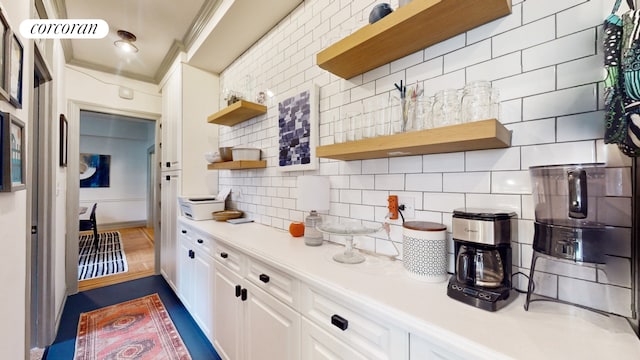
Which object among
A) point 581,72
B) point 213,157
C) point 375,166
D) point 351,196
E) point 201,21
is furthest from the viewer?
point 213,157

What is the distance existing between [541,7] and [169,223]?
140 inches

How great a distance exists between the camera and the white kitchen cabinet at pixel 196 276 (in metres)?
1.97

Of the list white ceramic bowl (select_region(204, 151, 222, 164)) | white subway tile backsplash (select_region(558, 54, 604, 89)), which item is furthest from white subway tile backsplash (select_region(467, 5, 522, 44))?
white ceramic bowl (select_region(204, 151, 222, 164))

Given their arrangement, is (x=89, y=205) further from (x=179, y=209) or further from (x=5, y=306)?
(x=5, y=306)

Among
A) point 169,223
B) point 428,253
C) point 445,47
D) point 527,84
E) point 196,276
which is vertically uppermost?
point 445,47

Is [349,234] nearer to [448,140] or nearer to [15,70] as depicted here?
[448,140]

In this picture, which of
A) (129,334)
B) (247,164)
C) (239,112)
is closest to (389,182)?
(247,164)

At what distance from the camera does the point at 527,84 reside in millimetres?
915

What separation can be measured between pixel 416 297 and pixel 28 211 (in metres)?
1.89

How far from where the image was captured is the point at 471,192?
1.04 meters

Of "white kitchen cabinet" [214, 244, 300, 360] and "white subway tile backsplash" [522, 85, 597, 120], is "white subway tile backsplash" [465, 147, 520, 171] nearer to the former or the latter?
"white subway tile backsplash" [522, 85, 597, 120]

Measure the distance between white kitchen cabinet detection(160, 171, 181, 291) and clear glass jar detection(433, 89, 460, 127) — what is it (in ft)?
8.75

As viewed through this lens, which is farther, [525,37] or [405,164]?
[405,164]

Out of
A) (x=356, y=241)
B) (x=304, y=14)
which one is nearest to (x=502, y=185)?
(x=356, y=241)
